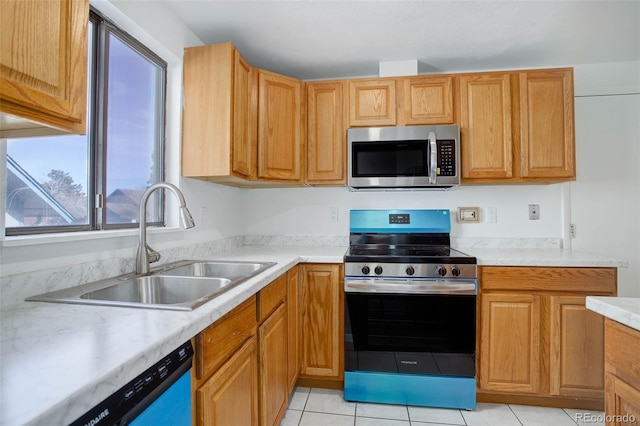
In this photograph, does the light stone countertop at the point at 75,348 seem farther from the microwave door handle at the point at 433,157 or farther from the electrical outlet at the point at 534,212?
the electrical outlet at the point at 534,212

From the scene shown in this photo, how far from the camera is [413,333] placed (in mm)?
1867

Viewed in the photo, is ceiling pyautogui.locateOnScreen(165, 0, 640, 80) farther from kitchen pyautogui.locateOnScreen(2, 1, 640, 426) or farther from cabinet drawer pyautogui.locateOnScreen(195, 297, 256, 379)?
cabinet drawer pyautogui.locateOnScreen(195, 297, 256, 379)

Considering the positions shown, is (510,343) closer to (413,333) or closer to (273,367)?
(413,333)

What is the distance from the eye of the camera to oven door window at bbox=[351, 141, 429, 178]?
2119 millimetres

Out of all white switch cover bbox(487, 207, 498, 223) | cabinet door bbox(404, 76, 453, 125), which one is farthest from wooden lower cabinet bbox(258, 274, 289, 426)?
white switch cover bbox(487, 207, 498, 223)

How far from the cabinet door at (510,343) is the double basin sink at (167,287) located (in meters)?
1.39

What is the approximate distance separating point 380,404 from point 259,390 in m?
0.97

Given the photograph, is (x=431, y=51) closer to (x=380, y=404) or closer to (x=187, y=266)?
(x=187, y=266)

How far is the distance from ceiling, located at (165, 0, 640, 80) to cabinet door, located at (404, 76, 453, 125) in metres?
0.23

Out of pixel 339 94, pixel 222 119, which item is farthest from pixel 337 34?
pixel 222 119

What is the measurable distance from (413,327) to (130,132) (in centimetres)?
196

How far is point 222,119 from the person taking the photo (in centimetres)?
178

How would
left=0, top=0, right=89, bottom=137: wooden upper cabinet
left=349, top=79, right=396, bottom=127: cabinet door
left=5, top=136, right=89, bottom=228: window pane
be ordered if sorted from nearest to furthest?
left=0, top=0, right=89, bottom=137: wooden upper cabinet
left=5, top=136, right=89, bottom=228: window pane
left=349, top=79, right=396, bottom=127: cabinet door

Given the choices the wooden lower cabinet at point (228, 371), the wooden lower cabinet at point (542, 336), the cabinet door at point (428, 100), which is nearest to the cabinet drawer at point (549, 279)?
the wooden lower cabinet at point (542, 336)
